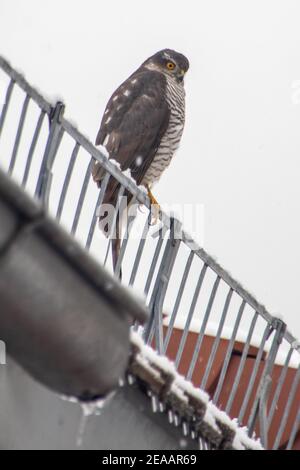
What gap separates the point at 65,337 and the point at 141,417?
1979 millimetres

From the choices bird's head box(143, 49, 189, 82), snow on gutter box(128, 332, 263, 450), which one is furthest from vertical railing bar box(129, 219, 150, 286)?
bird's head box(143, 49, 189, 82)

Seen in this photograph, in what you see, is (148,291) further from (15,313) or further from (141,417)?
(15,313)

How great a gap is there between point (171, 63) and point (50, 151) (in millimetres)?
5754

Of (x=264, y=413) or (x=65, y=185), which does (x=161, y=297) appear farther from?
(x=264, y=413)

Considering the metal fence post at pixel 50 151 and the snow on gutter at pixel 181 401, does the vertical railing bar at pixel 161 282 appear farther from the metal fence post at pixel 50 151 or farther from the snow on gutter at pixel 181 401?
the metal fence post at pixel 50 151

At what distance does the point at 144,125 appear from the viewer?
32.6 feet

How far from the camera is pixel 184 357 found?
8469 mm

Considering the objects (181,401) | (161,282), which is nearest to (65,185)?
(161,282)

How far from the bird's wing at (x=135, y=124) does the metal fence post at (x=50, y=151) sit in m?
3.85

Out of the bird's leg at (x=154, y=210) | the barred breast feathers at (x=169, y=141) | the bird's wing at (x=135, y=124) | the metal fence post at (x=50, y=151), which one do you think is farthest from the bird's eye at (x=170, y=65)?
the metal fence post at (x=50, y=151)

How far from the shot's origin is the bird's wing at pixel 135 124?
9.68 meters

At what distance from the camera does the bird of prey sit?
9703 mm

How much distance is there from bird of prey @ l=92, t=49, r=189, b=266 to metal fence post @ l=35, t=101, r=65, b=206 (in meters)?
3.82
